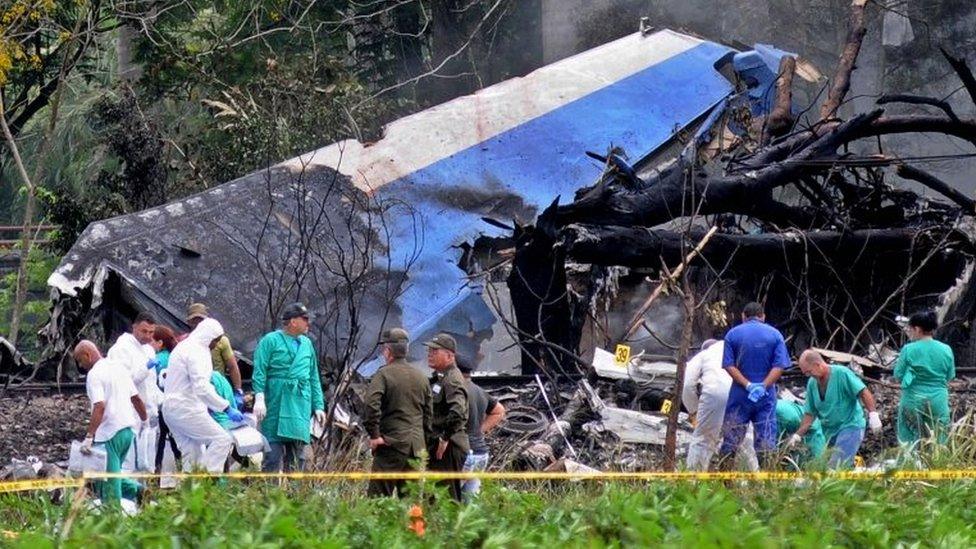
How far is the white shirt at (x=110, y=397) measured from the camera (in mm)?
10219

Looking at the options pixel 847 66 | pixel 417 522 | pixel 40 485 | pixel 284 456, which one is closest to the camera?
pixel 417 522

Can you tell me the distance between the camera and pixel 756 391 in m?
11.2

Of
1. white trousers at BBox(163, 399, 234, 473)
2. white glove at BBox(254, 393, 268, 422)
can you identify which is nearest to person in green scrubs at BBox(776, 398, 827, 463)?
white glove at BBox(254, 393, 268, 422)

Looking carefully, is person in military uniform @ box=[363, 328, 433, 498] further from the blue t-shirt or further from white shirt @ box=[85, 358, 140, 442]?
the blue t-shirt

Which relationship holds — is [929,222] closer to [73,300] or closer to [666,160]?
[666,160]

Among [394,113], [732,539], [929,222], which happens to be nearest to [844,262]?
[929,222]

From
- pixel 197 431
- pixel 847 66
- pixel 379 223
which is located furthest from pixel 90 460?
pixel 847 66

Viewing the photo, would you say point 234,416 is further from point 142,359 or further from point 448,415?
point 448,415

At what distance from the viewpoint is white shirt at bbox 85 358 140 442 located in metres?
10.2

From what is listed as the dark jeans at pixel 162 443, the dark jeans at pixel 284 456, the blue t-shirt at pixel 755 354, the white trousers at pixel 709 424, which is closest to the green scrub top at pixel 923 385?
the blue t-shirt at pixel 755 354

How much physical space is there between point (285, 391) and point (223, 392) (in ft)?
2.56

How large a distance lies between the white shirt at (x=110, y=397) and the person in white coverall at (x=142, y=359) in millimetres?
346

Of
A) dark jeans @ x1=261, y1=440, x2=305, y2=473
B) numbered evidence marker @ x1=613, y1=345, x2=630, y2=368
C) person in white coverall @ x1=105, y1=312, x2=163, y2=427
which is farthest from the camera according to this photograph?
numbered evidence marker @ x1=613, y1=345, x2=630, y2=368

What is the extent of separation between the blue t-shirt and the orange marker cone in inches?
274
